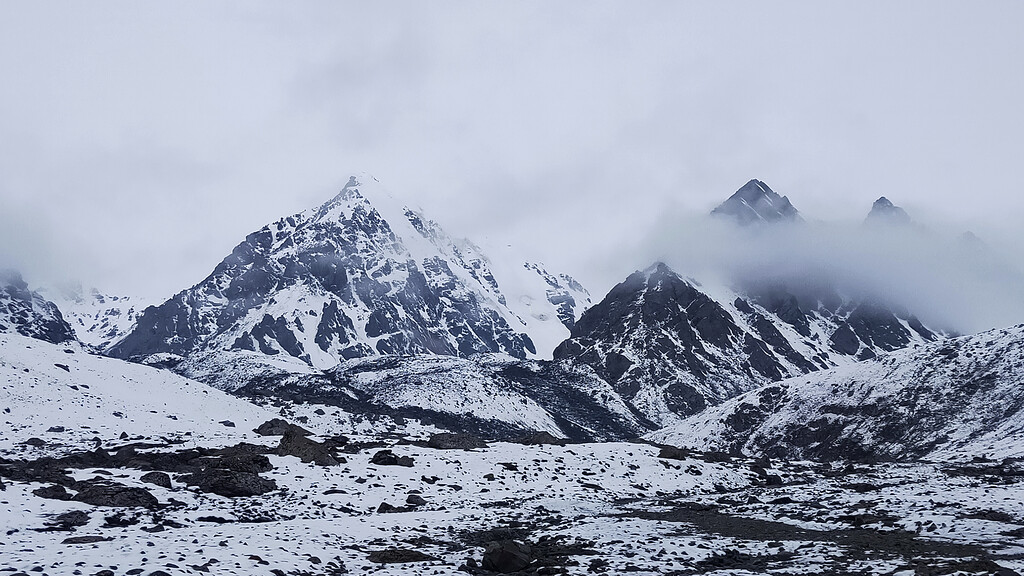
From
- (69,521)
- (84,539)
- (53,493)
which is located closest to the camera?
(84,539)

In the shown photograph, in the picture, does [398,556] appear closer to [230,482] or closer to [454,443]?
[230,482]

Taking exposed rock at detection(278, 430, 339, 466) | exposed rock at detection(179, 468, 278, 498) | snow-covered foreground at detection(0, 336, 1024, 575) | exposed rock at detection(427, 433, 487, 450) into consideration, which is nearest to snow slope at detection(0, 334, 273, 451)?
snow-covered foreground at detection(0, 336, 1024, 575)

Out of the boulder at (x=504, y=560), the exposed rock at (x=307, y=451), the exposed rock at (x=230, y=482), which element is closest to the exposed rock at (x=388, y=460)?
the exposed rock at (x=307, y=451)

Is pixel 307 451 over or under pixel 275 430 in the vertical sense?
under

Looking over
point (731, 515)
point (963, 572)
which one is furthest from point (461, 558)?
point (731, 515)

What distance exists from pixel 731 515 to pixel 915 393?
9352cm

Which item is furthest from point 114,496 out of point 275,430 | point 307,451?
point 275,430

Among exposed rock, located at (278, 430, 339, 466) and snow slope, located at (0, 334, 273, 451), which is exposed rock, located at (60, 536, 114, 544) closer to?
exposed rock, located at (278, 430, 339, 466)

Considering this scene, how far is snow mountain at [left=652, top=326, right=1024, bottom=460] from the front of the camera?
97.1 m

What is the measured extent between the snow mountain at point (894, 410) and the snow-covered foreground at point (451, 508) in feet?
136

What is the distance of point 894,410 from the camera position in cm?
11112

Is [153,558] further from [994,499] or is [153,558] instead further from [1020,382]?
[1020,382]

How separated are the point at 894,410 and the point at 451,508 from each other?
96269 millimetres

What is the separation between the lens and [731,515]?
34.9 metres
